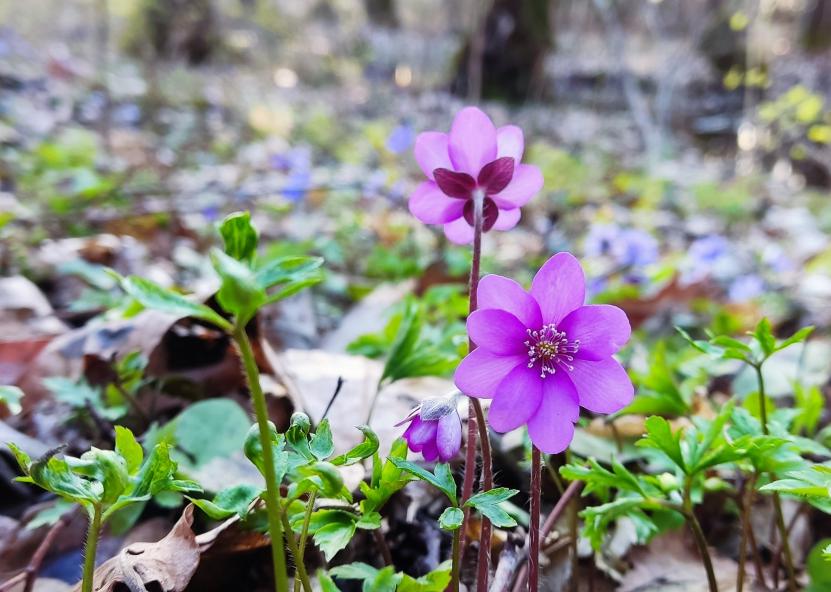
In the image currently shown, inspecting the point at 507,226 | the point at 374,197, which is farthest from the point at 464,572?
the point at 374,197

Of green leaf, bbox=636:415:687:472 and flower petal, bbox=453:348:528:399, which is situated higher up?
flower petal, bbox=453:348:528:399

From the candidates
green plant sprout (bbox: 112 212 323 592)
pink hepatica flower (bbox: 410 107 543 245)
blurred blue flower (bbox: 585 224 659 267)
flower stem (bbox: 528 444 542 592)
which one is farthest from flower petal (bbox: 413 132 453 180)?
blurred blue flower (bbox: 585 224 659 267)

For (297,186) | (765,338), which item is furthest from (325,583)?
(297,186)

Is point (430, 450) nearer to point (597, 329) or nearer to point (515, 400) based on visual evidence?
point (515, 400)

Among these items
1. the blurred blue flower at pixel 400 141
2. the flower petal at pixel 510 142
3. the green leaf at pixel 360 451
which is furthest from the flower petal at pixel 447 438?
the blurred blue flower at pixel 400 141

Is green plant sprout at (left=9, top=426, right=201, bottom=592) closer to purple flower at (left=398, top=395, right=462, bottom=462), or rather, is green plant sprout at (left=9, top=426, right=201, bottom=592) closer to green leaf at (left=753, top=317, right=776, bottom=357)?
purple flower at (left=398, top=395, right=462, bottom=462)

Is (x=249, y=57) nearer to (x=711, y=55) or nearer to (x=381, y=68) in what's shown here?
(x=381, y=68)
